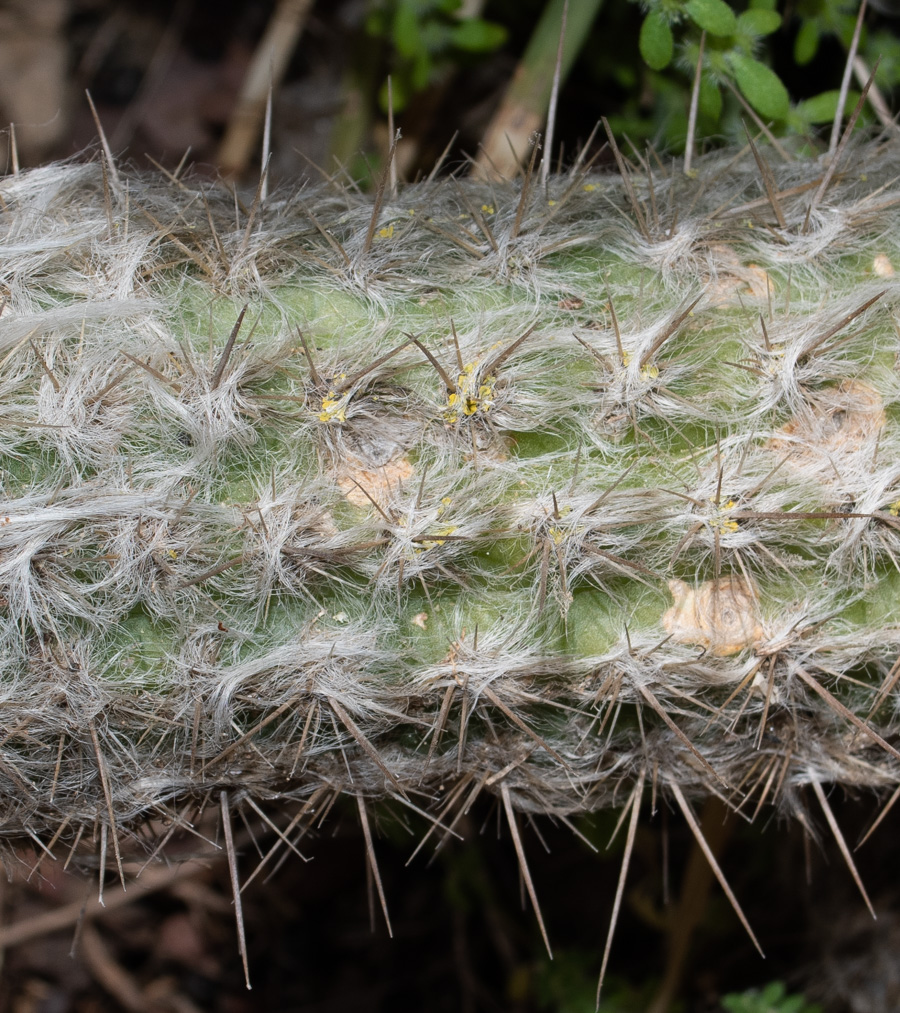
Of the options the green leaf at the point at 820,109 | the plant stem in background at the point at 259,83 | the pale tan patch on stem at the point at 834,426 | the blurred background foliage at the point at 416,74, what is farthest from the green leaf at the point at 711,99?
the plant stem in background at the point at 259,83

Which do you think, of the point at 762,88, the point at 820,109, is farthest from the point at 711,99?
the point at 820,109

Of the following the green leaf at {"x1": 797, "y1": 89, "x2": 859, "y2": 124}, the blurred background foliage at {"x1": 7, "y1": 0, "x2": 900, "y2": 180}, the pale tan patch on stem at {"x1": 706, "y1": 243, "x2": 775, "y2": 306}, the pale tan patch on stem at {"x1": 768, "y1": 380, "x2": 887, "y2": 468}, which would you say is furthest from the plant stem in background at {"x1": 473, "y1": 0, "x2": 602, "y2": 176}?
the pale tan patch on stem at {"x1": 768, "y1": 380, "x2": 887, "y2": 468}

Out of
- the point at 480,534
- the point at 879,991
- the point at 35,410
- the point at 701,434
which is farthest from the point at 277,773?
the point at 879,991

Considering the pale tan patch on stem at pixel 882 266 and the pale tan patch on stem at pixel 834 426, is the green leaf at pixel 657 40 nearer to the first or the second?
the pale tan patch on stem at pixel 882 266

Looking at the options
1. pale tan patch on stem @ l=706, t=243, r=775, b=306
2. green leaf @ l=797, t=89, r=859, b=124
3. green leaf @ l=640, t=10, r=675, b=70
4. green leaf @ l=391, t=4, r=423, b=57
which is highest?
green leaf @ l=640, t=10, r=675, b=70

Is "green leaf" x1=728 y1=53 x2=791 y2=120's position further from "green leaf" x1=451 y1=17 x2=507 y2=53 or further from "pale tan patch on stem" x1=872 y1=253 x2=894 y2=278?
"green leaf" x1=451 y1=17 x2=507 y2=53

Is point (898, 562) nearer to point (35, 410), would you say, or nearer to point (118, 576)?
point (118, 576)
